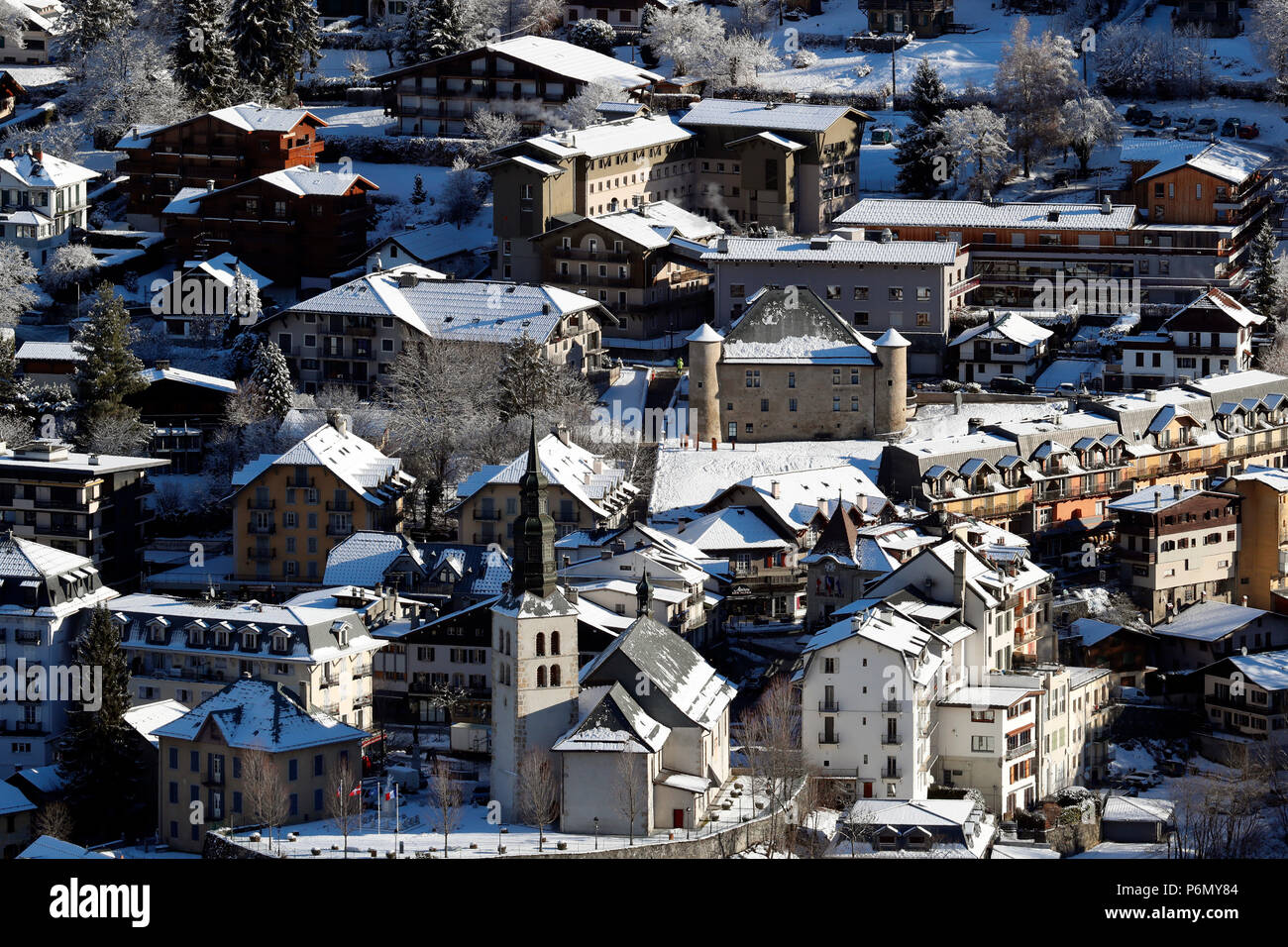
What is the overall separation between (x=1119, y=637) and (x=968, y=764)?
1174 centimetres

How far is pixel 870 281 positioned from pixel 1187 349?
12002 millimetres

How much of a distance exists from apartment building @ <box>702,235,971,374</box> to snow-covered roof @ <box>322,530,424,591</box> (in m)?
20.1

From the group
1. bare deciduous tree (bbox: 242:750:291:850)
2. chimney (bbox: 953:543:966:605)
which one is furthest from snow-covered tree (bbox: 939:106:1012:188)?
bare deciduous tree (bbox: 242:750:291:850)

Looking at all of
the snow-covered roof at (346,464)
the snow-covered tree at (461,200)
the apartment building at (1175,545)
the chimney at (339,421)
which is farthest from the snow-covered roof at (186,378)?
the apartment building at (1175,545)

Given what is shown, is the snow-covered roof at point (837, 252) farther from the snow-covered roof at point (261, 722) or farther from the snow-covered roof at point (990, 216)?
the snow-covered roof at point (261, 722)

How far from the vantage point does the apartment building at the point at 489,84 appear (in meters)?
113

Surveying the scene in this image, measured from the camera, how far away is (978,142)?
347 feet

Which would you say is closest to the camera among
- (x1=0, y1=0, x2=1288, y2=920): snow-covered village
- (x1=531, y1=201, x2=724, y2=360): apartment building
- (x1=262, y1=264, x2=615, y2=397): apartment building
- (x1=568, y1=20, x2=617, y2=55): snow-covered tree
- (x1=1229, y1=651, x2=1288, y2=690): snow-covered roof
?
(x1=0, y1=0, x2=1288, y2=920): snow-covered village

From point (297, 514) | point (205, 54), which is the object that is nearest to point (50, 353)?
point (297, 514)

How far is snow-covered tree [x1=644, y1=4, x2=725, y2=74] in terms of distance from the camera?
118 metres

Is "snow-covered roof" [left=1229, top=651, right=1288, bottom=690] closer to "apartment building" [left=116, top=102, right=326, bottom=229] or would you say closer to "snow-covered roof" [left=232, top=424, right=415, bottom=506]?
"snow-covered roof" [left=232, top=424, right=415, bottom=506]
